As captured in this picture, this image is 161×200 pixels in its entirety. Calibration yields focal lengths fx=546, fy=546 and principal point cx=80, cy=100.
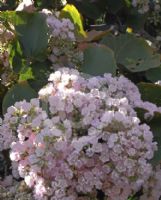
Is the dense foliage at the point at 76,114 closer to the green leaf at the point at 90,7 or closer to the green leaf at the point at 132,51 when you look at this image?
the green leaf at the point at 132,51

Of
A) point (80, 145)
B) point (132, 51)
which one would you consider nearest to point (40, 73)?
point (132, 51)

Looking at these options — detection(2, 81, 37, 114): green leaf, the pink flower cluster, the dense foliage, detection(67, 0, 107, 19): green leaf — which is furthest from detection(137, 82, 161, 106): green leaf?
detection(67, 0, 107, 19): green leaf

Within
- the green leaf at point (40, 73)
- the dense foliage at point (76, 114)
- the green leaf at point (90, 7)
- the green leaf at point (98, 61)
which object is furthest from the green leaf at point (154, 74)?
the green leaf at point (90, 7)

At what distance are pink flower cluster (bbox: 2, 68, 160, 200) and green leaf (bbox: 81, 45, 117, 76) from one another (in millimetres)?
220

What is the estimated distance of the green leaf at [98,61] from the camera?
1.58 metres

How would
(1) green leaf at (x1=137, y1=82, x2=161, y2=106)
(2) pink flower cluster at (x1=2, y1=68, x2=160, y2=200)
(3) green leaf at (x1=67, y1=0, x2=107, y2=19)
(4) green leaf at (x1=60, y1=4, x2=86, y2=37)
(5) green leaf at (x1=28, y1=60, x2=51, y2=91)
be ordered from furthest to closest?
1. (3) green leaf at (x1=67, y1=0, x2=107, y2=19)
2. (4) green leaf at (x1=60, y1=4, x2=86, y2=37)
3. (5) green leaf at (x1=28, y1=60, x2=51, y2=91)
4. (1) green leaf at (x1=137, y1=82, x2=161, y2=106)
5. (2) pink flower cluster at (x1=2, y1=68, x2=160, y2=200)

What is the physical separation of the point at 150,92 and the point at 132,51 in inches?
12.2

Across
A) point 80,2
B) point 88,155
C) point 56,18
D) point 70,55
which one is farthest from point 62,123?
point 80,2

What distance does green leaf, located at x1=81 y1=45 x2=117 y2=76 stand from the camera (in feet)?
5.18

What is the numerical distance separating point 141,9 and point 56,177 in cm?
144

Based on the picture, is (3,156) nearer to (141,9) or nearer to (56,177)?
(56,177)

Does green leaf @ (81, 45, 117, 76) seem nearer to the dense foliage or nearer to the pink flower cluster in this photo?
the dense foliage

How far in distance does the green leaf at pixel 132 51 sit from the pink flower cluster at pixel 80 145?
16.5 inches

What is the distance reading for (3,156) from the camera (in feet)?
5.21
